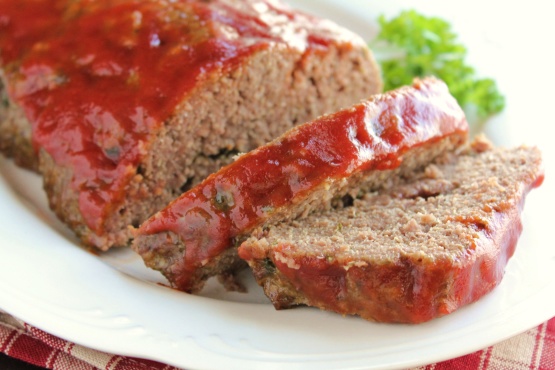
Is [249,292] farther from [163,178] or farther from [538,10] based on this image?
[538,10]

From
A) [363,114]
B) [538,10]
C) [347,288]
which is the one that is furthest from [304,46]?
[538,10]

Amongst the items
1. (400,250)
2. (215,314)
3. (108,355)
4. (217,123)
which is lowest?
(108,355)

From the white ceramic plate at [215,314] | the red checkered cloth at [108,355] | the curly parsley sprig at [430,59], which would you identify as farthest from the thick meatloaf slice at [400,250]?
the curly parsley sprig at [430,59]

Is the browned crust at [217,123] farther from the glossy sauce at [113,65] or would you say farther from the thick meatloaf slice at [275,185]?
the thick meatloaf slice at [275,185]

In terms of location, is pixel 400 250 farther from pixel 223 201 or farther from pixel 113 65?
pixel 113 65

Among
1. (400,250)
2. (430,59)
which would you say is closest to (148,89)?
(400,250)

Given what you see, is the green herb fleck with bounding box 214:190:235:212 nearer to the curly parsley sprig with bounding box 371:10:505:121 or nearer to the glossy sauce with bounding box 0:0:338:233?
the glossy sauce with bounding box 0:0:338:233
